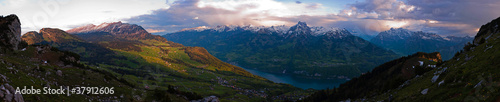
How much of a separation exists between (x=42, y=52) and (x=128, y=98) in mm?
40172

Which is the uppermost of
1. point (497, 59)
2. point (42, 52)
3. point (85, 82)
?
point (497, 59)

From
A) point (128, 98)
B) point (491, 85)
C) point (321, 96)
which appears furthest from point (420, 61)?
point (128, 98)

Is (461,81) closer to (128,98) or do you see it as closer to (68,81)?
(128,98)

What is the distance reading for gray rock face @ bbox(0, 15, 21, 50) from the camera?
57231 mm

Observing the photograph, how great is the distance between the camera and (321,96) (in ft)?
495

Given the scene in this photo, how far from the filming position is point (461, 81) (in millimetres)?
20484

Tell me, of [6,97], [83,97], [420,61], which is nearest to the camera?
[6,97]

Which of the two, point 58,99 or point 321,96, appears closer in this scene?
point 58,99

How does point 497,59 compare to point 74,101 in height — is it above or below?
above

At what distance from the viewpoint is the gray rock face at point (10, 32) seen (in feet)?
188

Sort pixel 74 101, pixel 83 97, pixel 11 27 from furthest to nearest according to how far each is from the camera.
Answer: pixel 11 27
pixel 83 97
pixel 74 101

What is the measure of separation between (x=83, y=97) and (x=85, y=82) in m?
11.6

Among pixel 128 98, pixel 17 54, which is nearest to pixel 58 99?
pixel 128 98

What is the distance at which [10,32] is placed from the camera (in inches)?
2461
